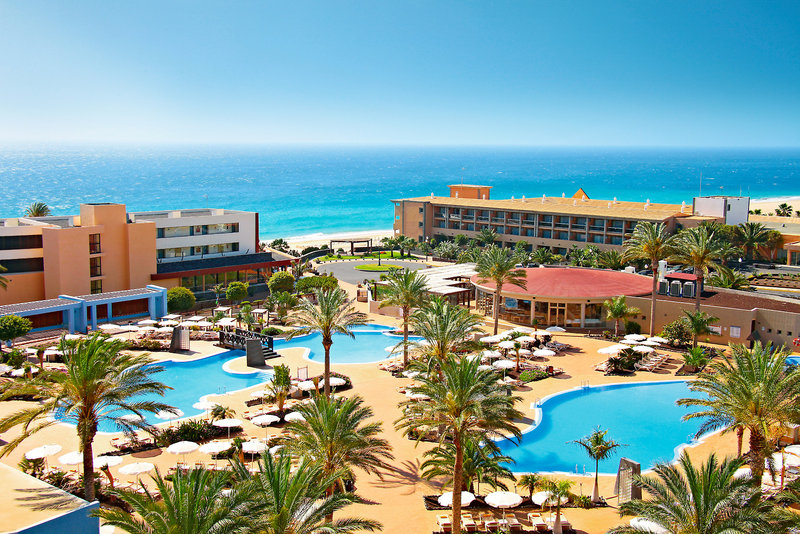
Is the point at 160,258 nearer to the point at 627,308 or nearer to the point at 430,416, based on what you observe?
the point at 627,308

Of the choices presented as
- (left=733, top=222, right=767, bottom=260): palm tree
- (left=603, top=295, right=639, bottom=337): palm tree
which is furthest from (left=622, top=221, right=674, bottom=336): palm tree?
(left=733, top=222, right=767, bottom=260): palm tree

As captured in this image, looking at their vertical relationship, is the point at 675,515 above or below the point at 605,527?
above

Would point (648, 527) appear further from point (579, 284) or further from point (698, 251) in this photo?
point (579, 284)

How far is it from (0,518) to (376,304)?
3681cm

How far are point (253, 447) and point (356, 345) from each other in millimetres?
20347

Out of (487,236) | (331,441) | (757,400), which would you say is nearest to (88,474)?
(331,441)

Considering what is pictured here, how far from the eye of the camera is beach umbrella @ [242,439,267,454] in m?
25.2

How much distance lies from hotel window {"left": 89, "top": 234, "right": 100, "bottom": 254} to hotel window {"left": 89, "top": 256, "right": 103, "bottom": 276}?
493mm

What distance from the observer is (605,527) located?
21.5 metres

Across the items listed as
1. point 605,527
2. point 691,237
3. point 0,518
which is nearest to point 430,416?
point 605,527

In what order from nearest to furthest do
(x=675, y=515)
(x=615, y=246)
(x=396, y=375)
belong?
(x=675, y=515) → (x=396, y=375) → (x=615, y=246)

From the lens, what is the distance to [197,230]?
5828 centimetres

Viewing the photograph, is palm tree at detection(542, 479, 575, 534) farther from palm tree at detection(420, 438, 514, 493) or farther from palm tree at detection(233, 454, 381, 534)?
palm tree at detection(233, 454, 381, 534)

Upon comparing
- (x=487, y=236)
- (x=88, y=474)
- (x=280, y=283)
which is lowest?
(x=88, y=474)
